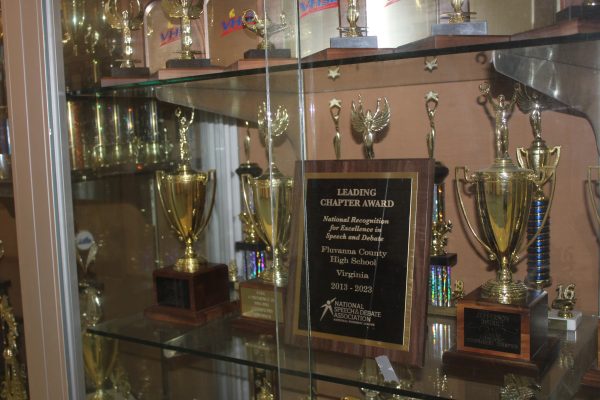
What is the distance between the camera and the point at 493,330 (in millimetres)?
865

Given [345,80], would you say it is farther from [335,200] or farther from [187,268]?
[187,268]

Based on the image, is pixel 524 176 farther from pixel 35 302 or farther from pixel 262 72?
pixel 35 302

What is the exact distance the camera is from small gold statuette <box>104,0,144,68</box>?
1223 millimetres

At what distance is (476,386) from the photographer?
2.78ft

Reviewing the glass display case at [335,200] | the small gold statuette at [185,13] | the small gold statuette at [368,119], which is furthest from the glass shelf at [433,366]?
the small gold statuette at [185,13]

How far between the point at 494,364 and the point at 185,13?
2.63 ft

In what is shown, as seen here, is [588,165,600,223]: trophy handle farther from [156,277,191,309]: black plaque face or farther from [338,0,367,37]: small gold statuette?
[156,277,191,309]: black plaque face

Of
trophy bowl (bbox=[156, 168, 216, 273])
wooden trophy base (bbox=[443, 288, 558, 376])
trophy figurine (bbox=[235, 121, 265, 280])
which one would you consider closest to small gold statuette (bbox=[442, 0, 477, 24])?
wooden trophy base (bbox=[443, 288, 558, 376])

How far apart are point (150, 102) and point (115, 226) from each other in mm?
263

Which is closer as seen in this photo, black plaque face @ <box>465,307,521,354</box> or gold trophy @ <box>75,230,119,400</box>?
black plaque face @ <box>465,307,521,354</box>

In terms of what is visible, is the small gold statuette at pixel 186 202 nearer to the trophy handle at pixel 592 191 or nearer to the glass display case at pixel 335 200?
the glass display case at pixel 335 200

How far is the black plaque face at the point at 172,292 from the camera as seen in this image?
3.97 ft

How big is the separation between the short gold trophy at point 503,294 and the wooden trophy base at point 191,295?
19.1 inches

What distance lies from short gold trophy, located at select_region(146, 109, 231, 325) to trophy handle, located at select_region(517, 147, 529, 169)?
593 millimetres
